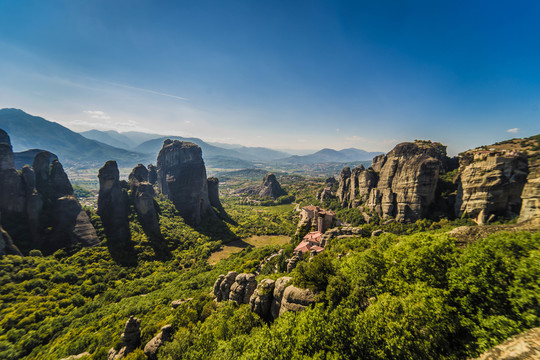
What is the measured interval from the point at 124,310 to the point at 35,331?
39.0 feet

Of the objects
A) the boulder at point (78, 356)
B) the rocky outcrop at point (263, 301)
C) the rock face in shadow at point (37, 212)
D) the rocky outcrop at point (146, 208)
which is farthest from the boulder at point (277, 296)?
the rocky outcrop at point (146, 208)

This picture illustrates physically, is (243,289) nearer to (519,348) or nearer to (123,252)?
(519,348)

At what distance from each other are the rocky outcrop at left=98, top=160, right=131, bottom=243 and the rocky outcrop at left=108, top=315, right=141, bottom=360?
4678 cm

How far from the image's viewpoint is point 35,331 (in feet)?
99.7

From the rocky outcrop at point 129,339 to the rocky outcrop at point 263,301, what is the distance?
49.4 ft

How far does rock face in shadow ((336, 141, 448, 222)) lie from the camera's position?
6069 cm

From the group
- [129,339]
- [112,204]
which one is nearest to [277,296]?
[129,339]

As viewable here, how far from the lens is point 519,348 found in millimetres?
8977

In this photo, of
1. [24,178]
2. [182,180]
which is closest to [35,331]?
Result: [24,178]

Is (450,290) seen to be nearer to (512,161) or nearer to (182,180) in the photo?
(512,161)

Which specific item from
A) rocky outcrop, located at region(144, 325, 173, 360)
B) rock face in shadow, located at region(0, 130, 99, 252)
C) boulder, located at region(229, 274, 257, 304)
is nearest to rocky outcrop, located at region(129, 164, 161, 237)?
rock face in shadow, located at region(0, 130, 99, 252)

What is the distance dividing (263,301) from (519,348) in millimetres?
18987

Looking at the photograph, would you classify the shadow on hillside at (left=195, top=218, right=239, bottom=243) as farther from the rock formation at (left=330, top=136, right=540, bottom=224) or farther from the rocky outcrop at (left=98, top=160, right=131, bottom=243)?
the rock formation at (left=330, top=136, right=540, bottom=224)

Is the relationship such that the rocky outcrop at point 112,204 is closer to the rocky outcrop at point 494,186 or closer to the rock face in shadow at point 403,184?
the rock face in shadow at point 403,184
